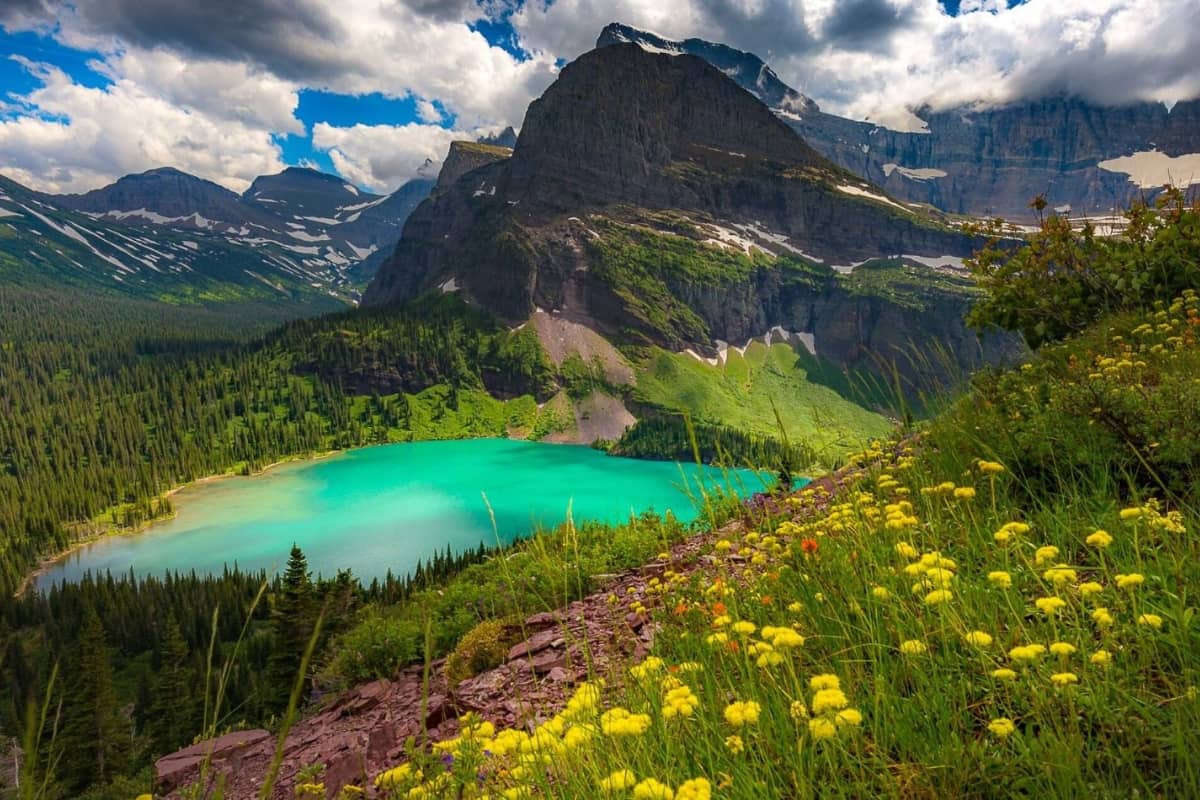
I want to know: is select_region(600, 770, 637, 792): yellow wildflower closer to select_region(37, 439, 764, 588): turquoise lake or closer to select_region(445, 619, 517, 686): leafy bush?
select_region(445, 619, 517, 686): leafy bush

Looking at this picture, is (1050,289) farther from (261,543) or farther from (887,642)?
(261,543)

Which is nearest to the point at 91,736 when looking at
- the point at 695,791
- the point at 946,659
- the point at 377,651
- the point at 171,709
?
the point at 171,709

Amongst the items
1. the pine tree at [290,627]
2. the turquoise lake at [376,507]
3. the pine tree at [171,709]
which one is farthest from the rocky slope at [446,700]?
the turquoise lake at [376,507]

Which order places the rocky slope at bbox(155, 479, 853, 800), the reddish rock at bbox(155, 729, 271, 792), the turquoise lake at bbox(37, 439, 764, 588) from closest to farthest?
the rocky slope at bbox(155, 479, 853, 800)
the reddish rock at bbox(155, 729, 271, 792)
the turquoise lake at bbox(37, 439, 764, 588)

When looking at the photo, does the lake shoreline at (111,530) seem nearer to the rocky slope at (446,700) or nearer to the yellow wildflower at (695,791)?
the rocky slope at (446,700)

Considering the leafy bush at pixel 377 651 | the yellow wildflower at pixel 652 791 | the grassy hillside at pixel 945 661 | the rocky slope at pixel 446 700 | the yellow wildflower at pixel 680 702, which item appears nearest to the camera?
the yellow wildflower at pixel 652 791

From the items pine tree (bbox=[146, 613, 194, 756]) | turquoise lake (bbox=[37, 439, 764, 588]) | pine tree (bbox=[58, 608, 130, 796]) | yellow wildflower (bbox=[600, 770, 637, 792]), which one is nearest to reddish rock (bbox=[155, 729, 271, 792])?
yellow wildflower (bbox=[600, 770, 637, 792])

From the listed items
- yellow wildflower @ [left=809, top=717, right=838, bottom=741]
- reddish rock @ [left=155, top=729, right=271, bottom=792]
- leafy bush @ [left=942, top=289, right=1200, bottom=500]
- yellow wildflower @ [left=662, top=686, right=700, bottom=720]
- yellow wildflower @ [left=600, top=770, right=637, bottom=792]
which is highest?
leafy bush @ [left=942, top=289, right=1200, bottom=500]
